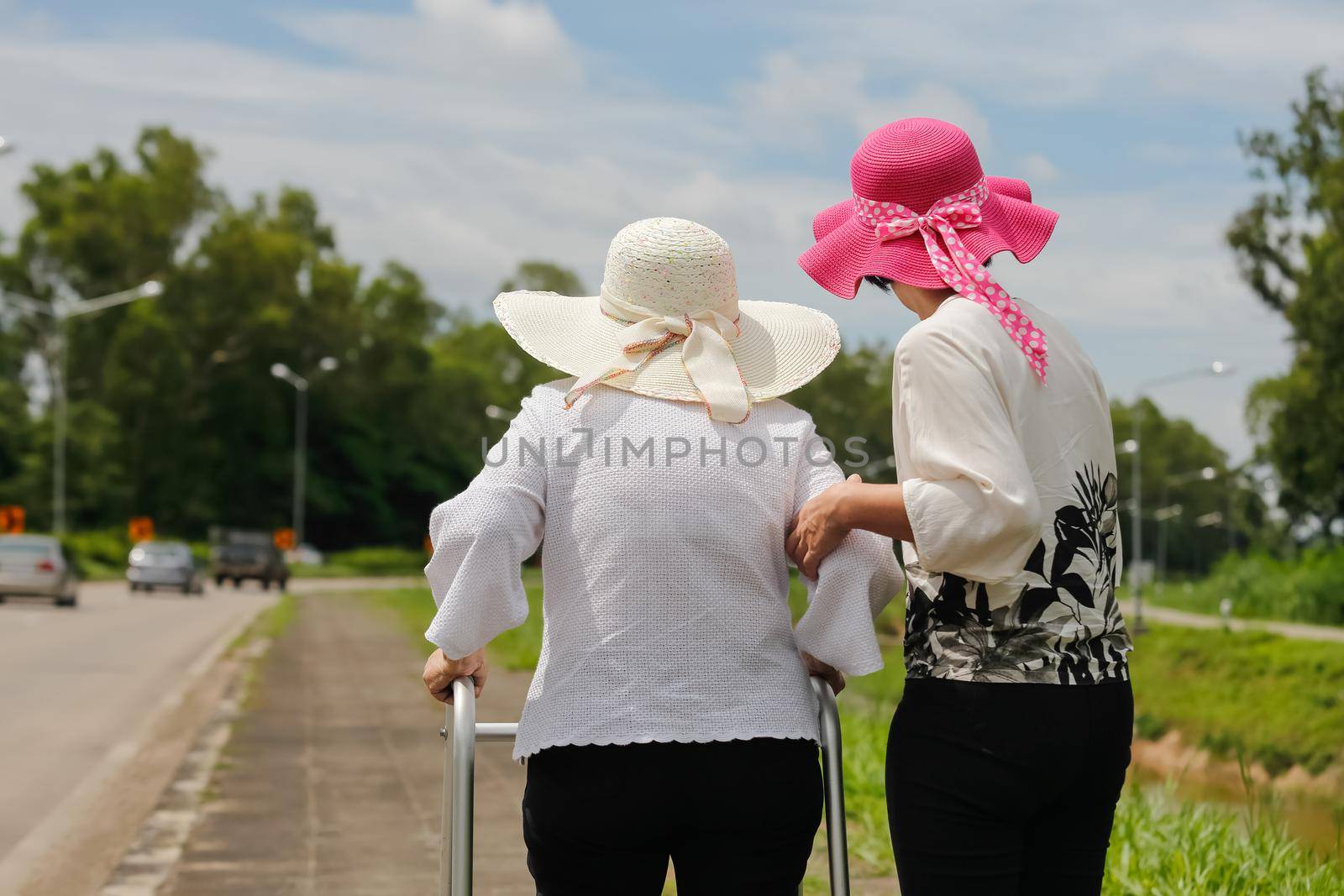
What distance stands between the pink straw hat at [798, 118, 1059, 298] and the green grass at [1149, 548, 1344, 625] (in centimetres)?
3358

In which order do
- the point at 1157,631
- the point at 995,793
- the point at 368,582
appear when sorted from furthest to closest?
the point at 368,582 → the point at 1157,631 → the point at 995,793

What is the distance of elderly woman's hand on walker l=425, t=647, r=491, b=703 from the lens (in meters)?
2.62

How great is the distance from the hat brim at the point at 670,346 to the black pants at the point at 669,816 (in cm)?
55

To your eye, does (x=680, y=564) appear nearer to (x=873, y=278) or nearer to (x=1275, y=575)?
(x=873, y=278)

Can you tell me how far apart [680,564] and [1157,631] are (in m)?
25.1

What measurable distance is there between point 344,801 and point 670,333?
5472 mm

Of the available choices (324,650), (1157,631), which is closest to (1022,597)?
(324,650)

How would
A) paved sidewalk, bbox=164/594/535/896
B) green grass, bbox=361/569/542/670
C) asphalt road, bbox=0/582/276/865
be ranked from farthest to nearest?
1. green grass, bbox=361/569/542/670
2. asphalt road, bbox=0/582/276/865
3. paved sidewalk, bbox=164/594/535/896

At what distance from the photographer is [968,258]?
239 centimetres

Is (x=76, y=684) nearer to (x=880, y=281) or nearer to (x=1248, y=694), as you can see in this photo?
(x=880, y=281)

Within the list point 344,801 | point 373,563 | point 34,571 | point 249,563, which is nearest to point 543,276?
point 373,563

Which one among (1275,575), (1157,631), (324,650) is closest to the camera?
(324,650)

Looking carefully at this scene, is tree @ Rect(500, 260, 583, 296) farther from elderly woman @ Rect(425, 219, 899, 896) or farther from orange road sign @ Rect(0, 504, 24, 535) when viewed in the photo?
elderly woman @ Rect(425, 219, 899, 896)

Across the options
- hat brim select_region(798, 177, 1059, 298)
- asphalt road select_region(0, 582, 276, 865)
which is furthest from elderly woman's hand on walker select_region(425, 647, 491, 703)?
asphalt road select_region(0, 582, 276, 865)
